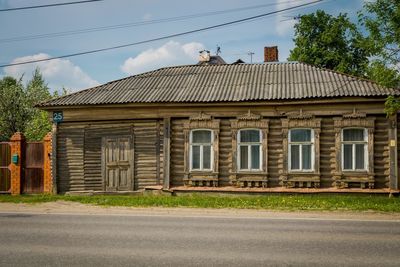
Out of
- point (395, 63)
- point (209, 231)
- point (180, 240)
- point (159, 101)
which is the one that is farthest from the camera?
point (159, 101)

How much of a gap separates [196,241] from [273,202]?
6.37 meters

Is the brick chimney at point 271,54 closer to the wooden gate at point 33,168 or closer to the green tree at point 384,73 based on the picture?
the green tree at point 384,73

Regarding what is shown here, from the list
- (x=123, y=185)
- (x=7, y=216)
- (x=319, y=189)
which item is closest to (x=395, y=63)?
(x=319, y=189)

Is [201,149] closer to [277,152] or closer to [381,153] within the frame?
[277,152]

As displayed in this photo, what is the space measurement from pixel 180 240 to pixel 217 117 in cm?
907

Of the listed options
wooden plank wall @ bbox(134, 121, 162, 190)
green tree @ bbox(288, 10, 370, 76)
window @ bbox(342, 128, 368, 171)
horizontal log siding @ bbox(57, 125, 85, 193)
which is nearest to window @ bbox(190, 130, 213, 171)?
wooden plank wall @ bbox(134, 121, 162, 190)

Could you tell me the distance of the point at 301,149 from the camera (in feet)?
51.4

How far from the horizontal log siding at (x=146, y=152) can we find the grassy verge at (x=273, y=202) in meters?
2.22

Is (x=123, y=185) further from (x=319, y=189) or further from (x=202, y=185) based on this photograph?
(x=319, y=189)

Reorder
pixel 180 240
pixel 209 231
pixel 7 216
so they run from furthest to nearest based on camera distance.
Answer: pixel 7 216, pixel 209 231, pixel 180 240

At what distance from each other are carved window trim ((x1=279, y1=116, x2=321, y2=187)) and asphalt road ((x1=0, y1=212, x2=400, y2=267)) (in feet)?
18.0

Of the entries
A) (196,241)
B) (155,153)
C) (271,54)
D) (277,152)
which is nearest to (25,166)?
(155,153)

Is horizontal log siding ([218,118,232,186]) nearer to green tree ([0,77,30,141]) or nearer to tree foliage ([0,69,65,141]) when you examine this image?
tree foliage ([0,69,65,141])

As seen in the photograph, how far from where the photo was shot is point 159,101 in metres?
16.0
